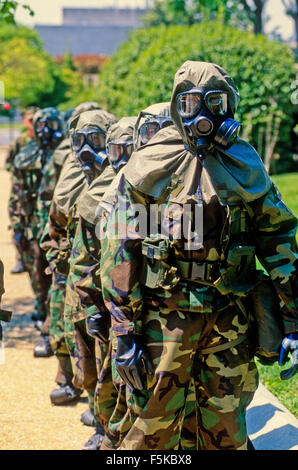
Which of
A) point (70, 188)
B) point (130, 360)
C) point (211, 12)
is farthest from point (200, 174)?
point (211, 12)

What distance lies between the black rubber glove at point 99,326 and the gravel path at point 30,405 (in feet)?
3.62

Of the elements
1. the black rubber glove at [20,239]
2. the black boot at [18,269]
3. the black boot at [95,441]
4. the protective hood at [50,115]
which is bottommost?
the black boot at [18,269]

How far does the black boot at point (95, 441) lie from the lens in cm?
502

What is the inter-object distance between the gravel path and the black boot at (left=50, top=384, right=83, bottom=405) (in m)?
0.06

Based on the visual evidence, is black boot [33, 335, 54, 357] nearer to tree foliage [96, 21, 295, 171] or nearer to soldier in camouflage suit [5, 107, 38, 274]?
soldier in camouflage suit [5, 107, 38, 274]

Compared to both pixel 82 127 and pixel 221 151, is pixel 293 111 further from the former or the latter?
pixel 221 151

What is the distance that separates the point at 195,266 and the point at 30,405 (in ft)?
10.2

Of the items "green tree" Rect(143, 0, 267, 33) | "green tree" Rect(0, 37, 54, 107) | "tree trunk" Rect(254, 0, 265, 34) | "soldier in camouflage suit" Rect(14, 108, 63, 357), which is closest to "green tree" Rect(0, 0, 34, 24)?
"soldier in camouflage suit" Rect(14, 108, 63, 357)

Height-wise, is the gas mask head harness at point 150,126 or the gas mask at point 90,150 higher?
the gas mask head harness at point 150,126

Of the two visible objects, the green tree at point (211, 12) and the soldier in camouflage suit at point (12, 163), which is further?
the green tree at point (211, 12)

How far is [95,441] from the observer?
5.05 metres

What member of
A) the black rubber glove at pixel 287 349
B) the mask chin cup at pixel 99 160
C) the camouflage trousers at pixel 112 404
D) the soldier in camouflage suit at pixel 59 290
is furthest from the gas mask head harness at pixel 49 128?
the black rubber glove at pixel 287 349

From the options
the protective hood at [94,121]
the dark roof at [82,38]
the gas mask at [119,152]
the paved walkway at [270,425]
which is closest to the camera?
the paved walkway at [270,425]

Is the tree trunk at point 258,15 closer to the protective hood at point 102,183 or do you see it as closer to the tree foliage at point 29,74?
A: the tree foliage at point 29,74
